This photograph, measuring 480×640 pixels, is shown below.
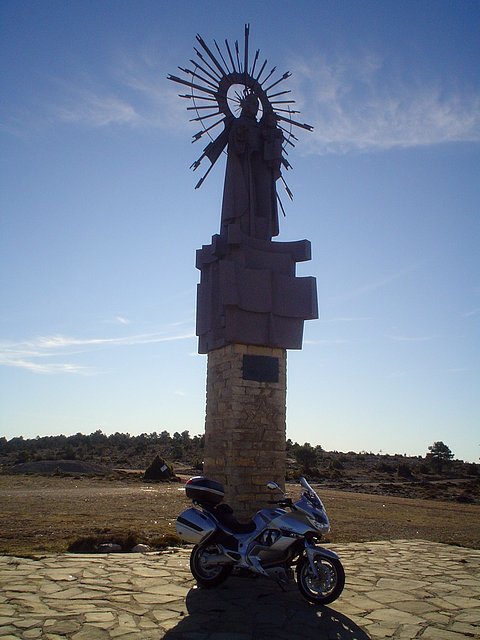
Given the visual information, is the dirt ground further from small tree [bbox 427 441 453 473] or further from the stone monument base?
small tree [bbox 427 441 453 473]

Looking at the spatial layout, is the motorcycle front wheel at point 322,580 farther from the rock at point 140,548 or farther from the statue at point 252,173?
the statue at point 252,173

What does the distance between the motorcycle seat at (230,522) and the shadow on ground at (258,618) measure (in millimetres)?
694

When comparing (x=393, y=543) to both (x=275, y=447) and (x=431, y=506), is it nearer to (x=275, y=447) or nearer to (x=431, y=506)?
(x=275, y=447)

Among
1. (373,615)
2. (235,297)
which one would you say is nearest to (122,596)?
(373,615)

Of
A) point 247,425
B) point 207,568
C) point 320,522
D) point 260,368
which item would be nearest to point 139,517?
point 247,425

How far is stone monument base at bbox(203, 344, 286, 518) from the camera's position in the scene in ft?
31.8

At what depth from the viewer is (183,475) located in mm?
28109

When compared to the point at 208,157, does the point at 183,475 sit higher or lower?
lower

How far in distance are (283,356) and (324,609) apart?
203 inches

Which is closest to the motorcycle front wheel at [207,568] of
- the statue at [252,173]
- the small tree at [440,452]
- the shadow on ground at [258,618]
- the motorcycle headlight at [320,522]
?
the shadow on ground at [258,618]

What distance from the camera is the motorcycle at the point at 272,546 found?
6309 millimetres

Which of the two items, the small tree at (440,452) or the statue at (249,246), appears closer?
the statue at (249,246)

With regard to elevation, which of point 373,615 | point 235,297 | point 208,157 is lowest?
point 373,615

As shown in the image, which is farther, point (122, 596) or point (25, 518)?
point (25, 518)
